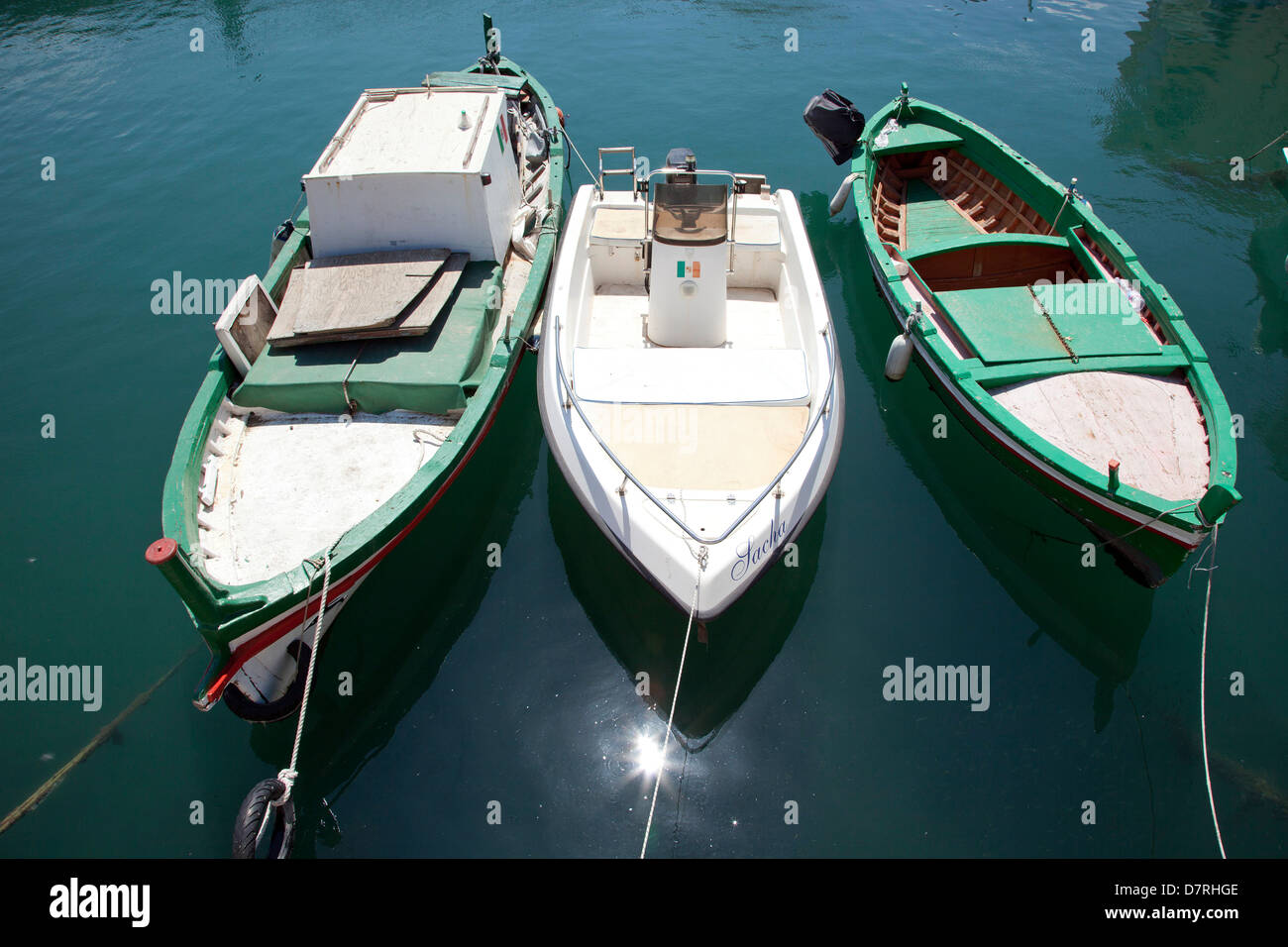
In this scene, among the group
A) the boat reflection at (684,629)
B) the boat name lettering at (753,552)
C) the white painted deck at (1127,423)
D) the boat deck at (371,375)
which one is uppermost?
the boat deck at (371,375)

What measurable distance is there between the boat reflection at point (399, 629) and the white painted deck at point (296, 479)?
1.36m

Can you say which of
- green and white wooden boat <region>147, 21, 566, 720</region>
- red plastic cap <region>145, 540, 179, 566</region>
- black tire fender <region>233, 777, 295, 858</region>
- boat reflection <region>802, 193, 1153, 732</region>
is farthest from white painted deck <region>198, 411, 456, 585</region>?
boat reflection <region>802, 193, 1153, 732</region>

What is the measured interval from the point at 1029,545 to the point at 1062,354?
268 cm

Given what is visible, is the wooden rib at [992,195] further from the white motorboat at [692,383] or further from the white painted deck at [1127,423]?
the white painted deck at [1127,423]

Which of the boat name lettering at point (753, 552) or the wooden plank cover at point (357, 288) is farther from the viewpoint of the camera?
the wooden plank cover at point (357, 288)

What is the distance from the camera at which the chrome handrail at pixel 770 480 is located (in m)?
7.05

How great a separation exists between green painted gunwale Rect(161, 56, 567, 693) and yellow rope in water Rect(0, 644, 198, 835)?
188 centimetres

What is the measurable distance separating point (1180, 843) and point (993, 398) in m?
5.23

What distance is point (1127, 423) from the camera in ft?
29.0

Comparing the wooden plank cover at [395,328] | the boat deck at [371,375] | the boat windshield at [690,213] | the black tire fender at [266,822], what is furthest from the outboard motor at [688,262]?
the black tire fender at [266,822]

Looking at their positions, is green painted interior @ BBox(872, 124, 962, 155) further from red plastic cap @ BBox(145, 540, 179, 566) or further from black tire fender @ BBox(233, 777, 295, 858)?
black tire fender @ BBox(233, 777, 295, 858)

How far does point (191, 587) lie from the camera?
241 inches
